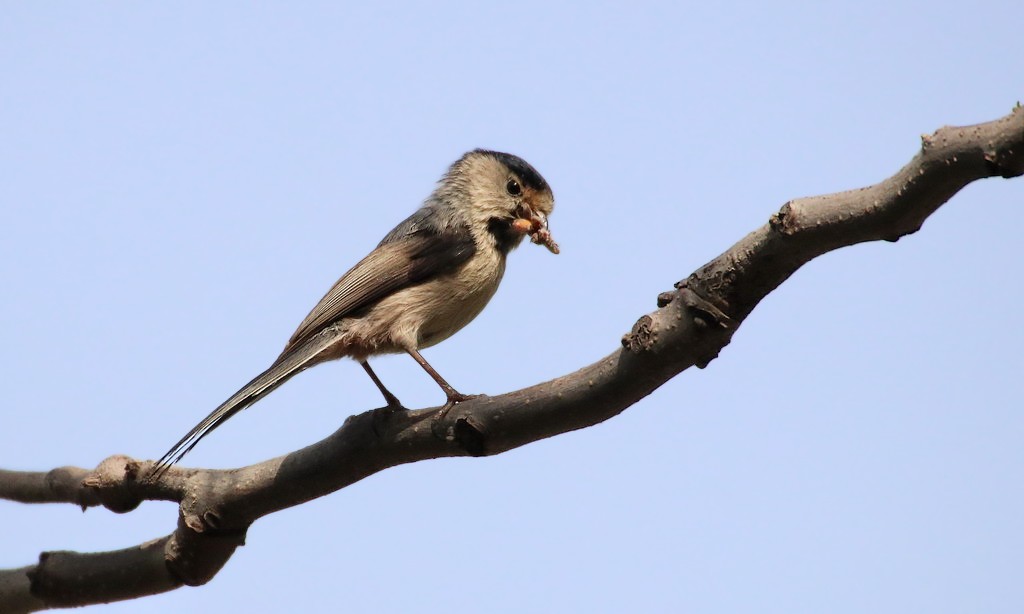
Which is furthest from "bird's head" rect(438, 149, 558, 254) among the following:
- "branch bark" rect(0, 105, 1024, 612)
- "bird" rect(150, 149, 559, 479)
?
"branch bark" rect(0, 105, 1024, 612)

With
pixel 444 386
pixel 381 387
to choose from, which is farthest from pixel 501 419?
pixel 381 387

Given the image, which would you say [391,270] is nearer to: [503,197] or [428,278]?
[428,278]

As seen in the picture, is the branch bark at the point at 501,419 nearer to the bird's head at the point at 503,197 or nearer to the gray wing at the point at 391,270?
the gray wing at the point at 391,270

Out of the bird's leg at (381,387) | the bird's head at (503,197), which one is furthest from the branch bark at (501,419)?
the bird's head at (503,197)

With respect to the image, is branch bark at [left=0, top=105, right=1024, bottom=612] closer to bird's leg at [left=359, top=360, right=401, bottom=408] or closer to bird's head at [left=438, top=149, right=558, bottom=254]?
bird's leg at [left=359, top=360, right=401, bottom=408]

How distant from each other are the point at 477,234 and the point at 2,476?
106 inches

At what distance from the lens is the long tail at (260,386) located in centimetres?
439

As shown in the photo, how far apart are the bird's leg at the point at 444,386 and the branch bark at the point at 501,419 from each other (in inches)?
5.1

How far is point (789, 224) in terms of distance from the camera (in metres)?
2.87

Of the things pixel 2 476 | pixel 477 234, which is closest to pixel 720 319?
pixel 477 234

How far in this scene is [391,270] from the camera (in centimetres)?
540

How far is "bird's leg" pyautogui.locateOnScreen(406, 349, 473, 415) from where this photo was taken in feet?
13.4

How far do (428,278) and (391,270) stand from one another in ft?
0.66

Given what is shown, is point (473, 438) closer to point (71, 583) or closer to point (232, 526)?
point (232, 526)
